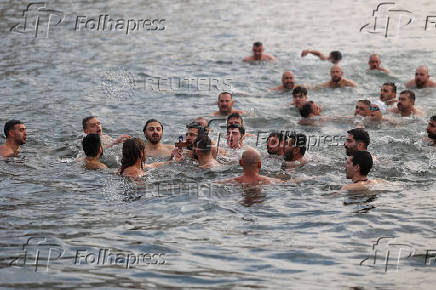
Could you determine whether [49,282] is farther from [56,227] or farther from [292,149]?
[292,149]

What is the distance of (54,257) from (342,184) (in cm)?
585

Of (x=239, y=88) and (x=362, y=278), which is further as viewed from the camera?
(x=239, y=88)

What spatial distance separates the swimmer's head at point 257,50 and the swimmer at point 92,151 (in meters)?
11.8

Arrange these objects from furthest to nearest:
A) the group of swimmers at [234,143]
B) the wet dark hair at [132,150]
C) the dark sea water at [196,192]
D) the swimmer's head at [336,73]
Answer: the swimmer's head at [336,73]
the wet dark hair at [132,150]
the group of swimmers at [234,143]
the dark sea water at [196,192]

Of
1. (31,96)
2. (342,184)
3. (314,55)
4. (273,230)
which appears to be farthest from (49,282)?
(314,55)

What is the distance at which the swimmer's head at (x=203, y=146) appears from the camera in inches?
565

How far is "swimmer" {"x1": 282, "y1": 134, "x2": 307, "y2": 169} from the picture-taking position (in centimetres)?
1459

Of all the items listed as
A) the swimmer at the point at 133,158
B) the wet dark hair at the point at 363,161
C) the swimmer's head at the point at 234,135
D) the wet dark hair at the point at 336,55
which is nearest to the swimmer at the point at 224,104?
the swimmer's head at the point at 234,135

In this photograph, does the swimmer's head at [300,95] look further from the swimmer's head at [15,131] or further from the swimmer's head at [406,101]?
the swimmer's head at [15,131]

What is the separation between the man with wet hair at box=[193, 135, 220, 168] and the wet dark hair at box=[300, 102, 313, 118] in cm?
465

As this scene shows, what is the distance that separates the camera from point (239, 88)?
22.4 metres

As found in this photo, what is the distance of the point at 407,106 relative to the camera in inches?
734

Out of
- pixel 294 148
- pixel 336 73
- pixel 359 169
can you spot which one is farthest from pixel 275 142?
pixel 336 73

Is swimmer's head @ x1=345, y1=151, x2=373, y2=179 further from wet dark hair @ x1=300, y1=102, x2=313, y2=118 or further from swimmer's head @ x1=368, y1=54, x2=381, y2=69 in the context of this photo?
swimmer's head @ x1=368, y1=54, x2=381, y2=69
